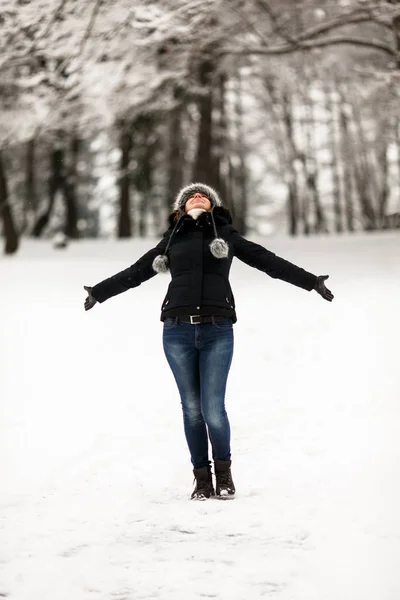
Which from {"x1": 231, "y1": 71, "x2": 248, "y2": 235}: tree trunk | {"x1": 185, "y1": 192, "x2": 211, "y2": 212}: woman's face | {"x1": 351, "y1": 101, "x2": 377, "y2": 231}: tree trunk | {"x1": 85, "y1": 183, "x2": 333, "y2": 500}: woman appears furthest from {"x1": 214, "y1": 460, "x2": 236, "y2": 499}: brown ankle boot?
{"x1": 351, "y1": 101, "x2": 377, "y2": 231}: tree trunk

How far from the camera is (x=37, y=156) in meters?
31.3

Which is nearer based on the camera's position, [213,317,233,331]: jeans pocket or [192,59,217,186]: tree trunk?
[213,317,233,331]: jeans pocket

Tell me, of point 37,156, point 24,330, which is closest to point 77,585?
point 24,330

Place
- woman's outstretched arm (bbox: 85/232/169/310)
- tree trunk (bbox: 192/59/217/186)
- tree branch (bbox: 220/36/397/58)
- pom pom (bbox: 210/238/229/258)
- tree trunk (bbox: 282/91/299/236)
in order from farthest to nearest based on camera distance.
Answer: tree trunk (bbox: 282/91/299/236), tree trunk (bbox: 192/59/217/186), tree branch (bbox: 220/36/397/58), woman's outstretched arm (bbox: 85/232/169/310), pom pom (bbox: 210/238/229/258)

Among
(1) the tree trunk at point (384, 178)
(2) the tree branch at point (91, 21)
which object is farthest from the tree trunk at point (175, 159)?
(2) the tree branch at point (91, 21)

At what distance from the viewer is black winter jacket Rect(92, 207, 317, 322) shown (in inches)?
202

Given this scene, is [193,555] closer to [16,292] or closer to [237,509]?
[237,509]

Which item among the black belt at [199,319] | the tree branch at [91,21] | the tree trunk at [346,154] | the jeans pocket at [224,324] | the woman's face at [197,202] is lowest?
the jeans pocket at [224,324]

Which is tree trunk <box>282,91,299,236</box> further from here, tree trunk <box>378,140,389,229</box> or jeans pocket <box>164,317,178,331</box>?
jeans pocket <box>164,317,178,331</box>

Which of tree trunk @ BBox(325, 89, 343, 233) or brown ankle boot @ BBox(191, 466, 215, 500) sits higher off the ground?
tree trunk @ BBox(325, 89, 343, 233)

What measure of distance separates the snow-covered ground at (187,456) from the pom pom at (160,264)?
148cm

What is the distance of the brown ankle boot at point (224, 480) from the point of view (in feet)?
17.2

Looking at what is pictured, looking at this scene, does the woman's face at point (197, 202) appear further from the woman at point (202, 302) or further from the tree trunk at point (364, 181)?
the tree trunk at point (364, 181)

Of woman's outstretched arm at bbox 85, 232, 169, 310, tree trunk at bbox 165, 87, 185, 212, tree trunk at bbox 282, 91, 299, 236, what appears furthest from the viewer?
tree trunk at bbox 282, 91, 299, 236
